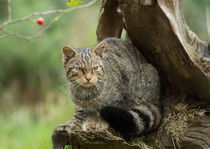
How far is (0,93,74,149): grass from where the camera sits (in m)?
5.48

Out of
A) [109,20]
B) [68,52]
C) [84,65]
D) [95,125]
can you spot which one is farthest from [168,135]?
[109,20]

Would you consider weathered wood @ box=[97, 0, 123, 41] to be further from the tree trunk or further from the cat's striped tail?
the cat's striped tail

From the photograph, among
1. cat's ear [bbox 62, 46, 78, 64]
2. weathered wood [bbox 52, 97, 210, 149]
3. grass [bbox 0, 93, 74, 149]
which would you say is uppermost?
cat's ear [bbox 62, 46, 78, 64]

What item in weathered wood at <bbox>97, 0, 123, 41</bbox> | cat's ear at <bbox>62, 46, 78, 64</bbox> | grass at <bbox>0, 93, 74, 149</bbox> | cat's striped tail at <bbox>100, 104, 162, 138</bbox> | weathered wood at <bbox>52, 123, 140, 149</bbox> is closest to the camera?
weathered wood at <bbox>52, 123, 140, 149</bbox>

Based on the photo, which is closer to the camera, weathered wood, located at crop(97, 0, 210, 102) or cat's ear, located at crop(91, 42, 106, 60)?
weathered wood, located at crop(97, 0, 210, 102)

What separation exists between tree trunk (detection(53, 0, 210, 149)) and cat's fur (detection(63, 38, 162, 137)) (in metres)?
0.14

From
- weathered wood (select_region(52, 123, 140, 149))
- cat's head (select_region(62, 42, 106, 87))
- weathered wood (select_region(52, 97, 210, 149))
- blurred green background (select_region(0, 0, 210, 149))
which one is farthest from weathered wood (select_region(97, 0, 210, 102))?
blurred green background (select_region(0, 0, 210, 149))

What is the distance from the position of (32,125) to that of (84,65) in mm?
3946

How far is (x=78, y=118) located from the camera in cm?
378

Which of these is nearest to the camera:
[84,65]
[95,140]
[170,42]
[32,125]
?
[95,140]

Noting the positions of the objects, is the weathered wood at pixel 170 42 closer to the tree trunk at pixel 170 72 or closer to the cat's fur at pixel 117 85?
the tree trunk at pixel 170 72

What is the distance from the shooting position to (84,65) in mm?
3537

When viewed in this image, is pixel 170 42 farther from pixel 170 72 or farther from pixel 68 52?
pixel 68 52

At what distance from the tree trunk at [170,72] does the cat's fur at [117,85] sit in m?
0.14
